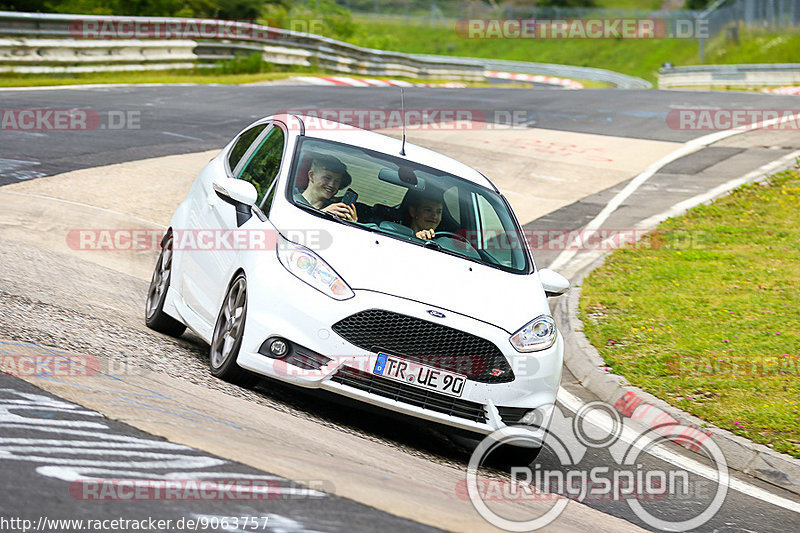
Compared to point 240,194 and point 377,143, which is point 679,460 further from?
point 240,194

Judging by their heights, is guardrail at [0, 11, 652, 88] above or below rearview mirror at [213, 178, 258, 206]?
above

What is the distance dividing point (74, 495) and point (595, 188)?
14.0 meters

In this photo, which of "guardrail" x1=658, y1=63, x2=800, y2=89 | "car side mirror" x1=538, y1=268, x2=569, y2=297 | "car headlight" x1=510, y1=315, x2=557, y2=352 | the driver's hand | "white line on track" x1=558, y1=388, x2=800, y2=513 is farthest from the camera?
"guardrail" x1=658, y1=63, x2=800, y2=89

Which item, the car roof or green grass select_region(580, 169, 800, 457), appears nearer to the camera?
the car roof

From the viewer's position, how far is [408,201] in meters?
7.27

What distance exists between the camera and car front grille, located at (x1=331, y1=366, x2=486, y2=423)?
5.83 metres

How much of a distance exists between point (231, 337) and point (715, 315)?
5.68m

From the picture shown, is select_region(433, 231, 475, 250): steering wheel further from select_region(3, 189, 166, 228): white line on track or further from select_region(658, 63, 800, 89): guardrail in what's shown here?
select_region(658, 63, 800, 89): guardrail

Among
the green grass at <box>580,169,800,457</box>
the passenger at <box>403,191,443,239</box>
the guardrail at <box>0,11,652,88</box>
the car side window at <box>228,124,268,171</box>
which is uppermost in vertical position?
the guardrail at <box>0,11,652,88</box>

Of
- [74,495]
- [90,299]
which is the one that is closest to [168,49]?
[90,299]

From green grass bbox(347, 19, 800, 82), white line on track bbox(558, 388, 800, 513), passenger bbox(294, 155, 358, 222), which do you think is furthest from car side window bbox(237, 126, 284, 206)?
green grass bbox(347, 19, 800, 82)

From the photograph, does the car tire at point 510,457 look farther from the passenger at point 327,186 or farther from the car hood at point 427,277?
the passenger at point 327,186

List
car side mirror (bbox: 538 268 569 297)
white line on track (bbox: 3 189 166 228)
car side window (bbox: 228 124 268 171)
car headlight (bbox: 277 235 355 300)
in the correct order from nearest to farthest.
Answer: car headlight (bbox: 277 235 355 300) → car side mirror (bbox: 538 268 569 297) → car side window (bbox: 228 124 268 171) → white line on track (bbox: 3 189 166 228)

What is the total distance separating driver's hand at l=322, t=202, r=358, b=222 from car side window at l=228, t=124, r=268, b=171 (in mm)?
1195
